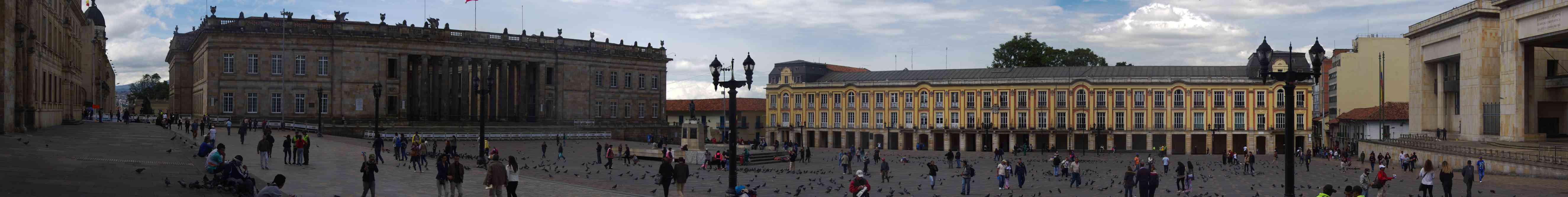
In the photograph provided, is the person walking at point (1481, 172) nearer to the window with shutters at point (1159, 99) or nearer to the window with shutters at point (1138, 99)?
the window with shutters at point (1159, 99)

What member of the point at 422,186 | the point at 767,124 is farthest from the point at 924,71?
the point at 422,186

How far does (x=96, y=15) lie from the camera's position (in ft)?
261

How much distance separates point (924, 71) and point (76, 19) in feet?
173

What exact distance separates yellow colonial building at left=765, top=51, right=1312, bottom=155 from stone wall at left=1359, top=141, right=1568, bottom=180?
30546 millimetres

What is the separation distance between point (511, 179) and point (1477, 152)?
3136 centimetres

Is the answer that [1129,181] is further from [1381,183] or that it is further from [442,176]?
[442,176]

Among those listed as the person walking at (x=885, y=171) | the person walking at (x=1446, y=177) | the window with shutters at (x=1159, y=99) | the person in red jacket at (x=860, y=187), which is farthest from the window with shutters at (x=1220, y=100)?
the person in red jacket at (x=860, y=187)

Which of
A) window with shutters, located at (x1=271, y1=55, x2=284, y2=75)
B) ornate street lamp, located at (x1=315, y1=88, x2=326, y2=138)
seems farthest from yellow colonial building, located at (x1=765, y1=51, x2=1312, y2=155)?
window with shutters, located at (x1=271, y1=55, x2=284, y2=75)

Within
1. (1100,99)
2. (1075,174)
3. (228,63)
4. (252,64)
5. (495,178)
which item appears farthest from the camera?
(1100,99)

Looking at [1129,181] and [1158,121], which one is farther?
[1158,121]

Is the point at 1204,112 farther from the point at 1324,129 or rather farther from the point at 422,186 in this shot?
the point at 422,186

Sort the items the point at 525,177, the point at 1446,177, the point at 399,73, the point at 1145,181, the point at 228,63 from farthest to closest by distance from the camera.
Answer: the point at 399,73 → the point at 228,63 → the point at 525,177 → the point at 1446,177 → the point at 1145,181

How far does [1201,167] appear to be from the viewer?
156 ft

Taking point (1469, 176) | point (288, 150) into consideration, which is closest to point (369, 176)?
point (288, 150)
